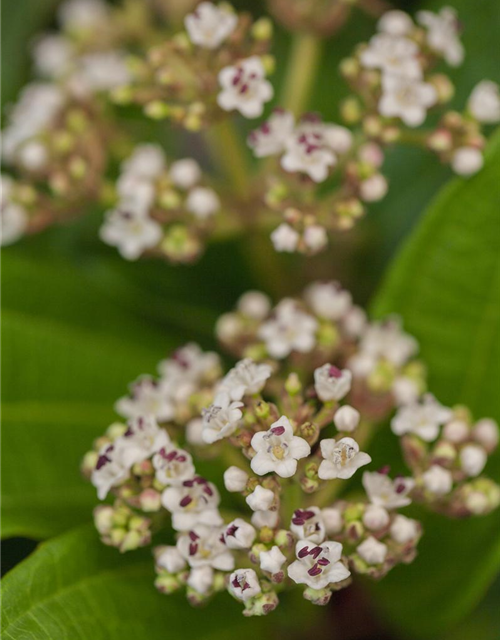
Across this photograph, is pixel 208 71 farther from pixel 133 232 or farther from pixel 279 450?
pixel 279 450

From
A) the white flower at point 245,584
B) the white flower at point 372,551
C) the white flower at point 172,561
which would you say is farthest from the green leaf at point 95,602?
the white flower at point 372,551

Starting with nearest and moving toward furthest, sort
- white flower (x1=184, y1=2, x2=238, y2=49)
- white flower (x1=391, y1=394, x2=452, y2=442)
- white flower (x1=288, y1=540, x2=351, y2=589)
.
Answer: white flower (x1=288, y1=540, x2=351, y2=589), white flower (x1=391, y1=394, x2=452, y2=442), white flower (x1=184, y1=2, x2=238, y2=49)

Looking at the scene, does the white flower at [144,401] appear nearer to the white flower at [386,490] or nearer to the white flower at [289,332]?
the white flower at [289,332]

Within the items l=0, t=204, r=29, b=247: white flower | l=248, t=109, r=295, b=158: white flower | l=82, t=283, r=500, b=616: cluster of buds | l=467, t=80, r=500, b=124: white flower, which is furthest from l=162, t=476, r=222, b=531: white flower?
l=467, t=80, r=500, b=124: white flower

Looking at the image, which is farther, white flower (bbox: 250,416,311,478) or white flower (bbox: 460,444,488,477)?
white flower (bbox: 460,444,488,477)

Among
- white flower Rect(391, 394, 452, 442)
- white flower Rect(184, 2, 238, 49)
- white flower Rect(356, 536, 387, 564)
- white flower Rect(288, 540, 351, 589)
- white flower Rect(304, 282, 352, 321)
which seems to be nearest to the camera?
white flower Rect(288, 540, 351, 589)

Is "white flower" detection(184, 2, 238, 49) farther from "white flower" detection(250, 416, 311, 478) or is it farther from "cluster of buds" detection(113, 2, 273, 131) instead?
"white flower" detection(250, 416, 311, 478)

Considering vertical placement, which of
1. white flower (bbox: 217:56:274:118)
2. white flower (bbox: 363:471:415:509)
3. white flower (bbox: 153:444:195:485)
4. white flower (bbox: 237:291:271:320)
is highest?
white flower (bbox: 217:56:274:118)
